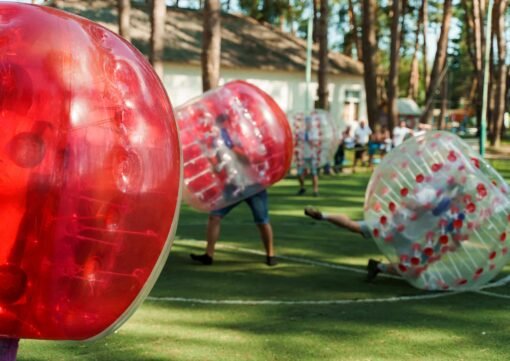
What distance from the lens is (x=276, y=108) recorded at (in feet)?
33.7

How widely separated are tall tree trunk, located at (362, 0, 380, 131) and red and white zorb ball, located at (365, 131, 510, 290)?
81.4 ft

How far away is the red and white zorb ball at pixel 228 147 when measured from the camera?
991 centimetres

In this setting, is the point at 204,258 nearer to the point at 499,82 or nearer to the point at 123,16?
the point at 123,16

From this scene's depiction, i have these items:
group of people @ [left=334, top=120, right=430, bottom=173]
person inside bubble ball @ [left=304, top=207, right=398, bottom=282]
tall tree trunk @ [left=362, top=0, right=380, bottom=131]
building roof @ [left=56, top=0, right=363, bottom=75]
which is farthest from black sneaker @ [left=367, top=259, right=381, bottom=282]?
building roof @ [left=56, top=0, right=363, bottom=75]

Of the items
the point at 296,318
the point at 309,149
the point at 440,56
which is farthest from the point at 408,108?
the point at 296,318

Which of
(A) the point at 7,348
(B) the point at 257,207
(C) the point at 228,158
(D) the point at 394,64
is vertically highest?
(D) the point at 394,64

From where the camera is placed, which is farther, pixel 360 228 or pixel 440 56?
pixel 440 56

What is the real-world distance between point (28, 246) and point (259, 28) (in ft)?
162

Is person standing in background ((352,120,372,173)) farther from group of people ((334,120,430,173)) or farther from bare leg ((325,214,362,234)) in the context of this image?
bare leg ((325,214,362,234))

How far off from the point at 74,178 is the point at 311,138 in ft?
58.3

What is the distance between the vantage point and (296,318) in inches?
311

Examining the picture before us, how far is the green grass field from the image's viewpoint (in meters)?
6.70

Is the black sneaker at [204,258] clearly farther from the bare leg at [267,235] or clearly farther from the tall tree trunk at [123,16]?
the tall tree trunk at [123,16]

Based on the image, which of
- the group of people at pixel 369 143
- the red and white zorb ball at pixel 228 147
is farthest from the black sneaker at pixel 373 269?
the group of people at pixel 369 143
